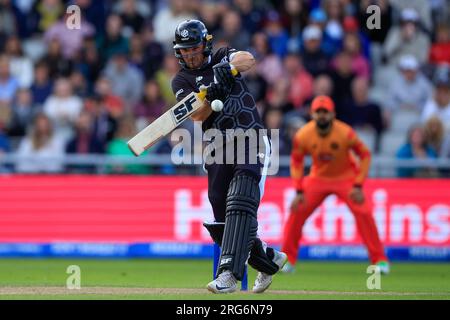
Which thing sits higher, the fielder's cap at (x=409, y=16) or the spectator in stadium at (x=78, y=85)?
the fielder's cap at (x=409, y=16)

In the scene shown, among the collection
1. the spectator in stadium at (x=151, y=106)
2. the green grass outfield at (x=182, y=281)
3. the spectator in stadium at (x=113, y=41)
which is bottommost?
the green grass outfield at (x=182, y=281)

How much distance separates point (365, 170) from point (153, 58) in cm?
664

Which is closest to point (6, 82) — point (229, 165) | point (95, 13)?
point (95, 13)

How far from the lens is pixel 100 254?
18188mm

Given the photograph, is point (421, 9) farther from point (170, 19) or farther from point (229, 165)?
point (229, 165)

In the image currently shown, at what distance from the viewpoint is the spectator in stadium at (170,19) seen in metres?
20.8

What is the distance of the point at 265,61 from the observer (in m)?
20.2

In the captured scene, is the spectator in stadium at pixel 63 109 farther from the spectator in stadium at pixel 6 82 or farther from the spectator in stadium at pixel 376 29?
the spectator in stadium at pixel 376 29

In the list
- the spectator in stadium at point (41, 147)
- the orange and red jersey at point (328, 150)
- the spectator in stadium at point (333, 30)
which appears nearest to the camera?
the orange and red jersey at point (328, 150)

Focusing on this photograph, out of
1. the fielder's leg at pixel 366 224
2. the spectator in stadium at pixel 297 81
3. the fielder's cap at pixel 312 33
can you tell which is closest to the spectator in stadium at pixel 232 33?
the spectator in stadium at pixel 297 81

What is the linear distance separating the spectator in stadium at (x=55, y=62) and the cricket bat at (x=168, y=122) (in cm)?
1004
